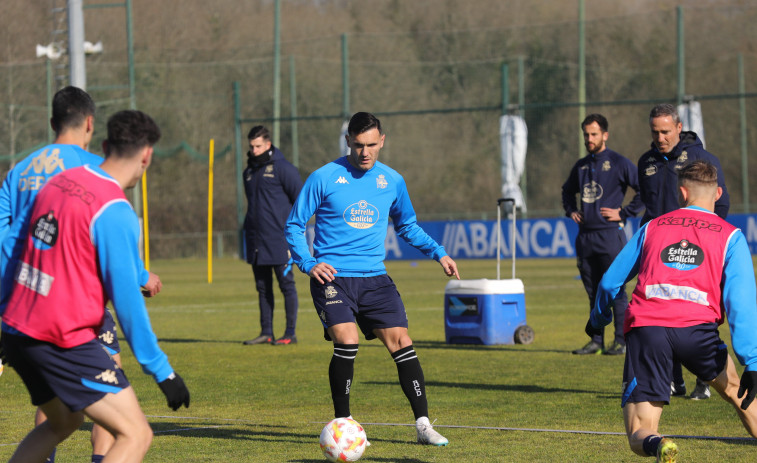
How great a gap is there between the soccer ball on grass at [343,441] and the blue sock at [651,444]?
1905mm

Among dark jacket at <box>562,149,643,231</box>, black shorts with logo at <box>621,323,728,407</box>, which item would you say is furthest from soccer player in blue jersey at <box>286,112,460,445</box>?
dark jacket at <box>562,149,643,231</box>

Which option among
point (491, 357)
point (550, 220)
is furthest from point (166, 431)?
point (550, 220)

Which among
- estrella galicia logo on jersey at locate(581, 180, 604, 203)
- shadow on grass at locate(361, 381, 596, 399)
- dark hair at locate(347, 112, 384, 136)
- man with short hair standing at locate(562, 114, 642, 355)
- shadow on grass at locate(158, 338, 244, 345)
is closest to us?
dark hair at locate(347, 112, 384, 136)

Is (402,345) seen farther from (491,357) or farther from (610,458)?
(491,357)

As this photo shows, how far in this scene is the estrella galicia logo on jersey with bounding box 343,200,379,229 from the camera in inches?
299

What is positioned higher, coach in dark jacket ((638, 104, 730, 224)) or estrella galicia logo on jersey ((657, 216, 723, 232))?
coach in dark jacket ((638, 104, 730, 224))

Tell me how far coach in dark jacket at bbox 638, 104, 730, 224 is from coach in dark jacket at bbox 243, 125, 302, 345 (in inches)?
184

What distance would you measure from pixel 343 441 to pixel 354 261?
1.28 metres

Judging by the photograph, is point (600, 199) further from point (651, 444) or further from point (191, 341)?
point (651, 444)

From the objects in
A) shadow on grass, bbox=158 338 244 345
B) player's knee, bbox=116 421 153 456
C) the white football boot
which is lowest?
shadow on grass, bbox=158 338 244 345

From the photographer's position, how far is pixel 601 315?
6.04 m

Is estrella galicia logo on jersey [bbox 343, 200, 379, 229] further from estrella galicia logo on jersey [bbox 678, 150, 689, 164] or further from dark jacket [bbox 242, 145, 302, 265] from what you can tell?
dark jacket [bbox 242, 145, 302, 265]

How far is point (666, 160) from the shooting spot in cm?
945

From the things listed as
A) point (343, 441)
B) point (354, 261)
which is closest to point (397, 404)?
point (354, 261)
